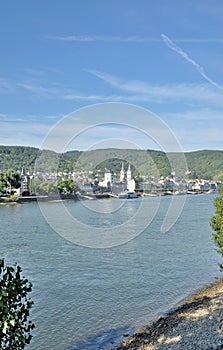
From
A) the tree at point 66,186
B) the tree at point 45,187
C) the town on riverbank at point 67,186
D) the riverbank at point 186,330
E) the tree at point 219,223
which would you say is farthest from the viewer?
the tree at point 45,187

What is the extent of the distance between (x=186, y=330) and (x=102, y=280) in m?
5.04

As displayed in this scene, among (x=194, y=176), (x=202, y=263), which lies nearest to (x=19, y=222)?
(x=202, y=263)

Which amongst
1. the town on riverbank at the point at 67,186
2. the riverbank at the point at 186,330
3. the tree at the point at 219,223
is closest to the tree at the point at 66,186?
the town on riverbank at the point at 67,186

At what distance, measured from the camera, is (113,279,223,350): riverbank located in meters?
6.60

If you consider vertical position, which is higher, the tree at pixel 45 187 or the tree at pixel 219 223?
the tree at pixel 45 187

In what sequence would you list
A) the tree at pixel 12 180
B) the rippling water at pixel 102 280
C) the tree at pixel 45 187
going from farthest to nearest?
Result: 1. the tree at pixel 12 180
2. the tree at pixel 45 187
3. the rippling water at pixel 102 280

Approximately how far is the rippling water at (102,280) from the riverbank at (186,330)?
463mm

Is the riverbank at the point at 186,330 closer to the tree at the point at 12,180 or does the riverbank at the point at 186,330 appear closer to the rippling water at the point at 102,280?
the rippling water at the point at 102,280

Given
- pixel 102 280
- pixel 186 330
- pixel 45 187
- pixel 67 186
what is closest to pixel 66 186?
pixel 67 186

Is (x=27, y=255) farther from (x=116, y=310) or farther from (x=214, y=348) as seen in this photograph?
(x=214, y=348)

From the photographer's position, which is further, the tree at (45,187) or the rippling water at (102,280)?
the tree at (45,187)

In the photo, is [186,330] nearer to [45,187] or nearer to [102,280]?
[102,280]

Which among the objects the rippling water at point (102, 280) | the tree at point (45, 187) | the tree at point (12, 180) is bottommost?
the rippling water at point (102, 280)

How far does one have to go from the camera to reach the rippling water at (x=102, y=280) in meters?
8.53
